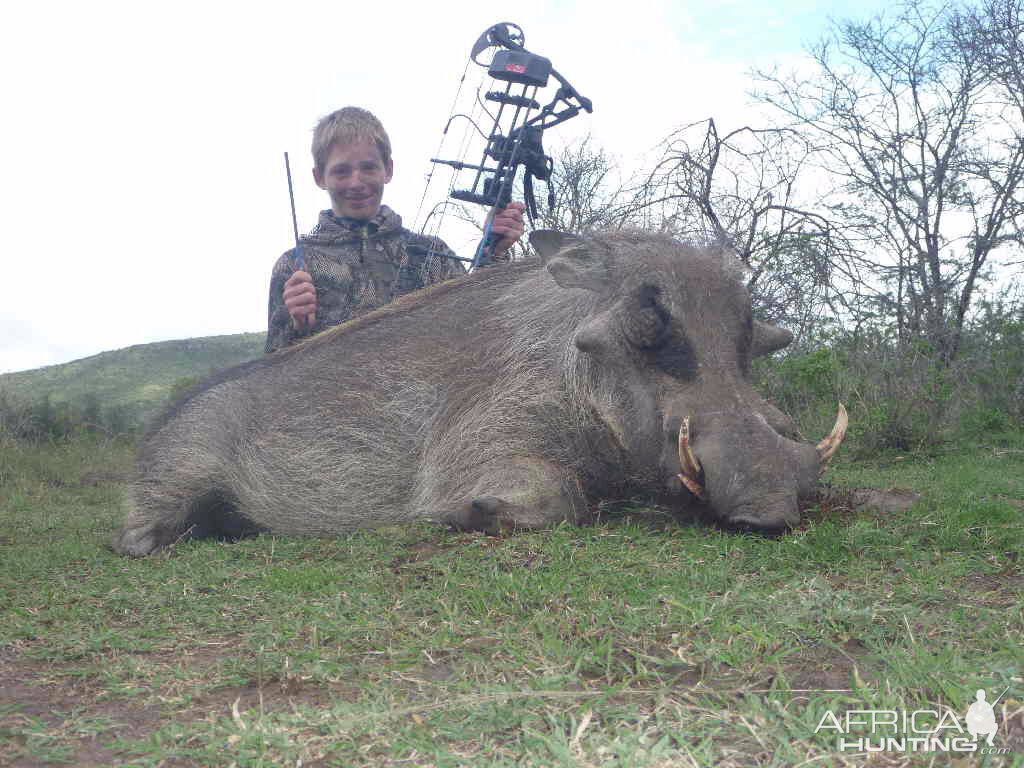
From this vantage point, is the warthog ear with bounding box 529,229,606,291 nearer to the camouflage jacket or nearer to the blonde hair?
the camouflage jacket

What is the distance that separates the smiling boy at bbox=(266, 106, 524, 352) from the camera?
5305 millimetres

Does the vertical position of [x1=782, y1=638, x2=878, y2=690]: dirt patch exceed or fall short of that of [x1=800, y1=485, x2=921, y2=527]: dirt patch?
it falls short

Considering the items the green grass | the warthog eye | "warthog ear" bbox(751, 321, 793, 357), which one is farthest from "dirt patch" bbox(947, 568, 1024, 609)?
"warthog ear" bbox(751, 321, 793, 357)

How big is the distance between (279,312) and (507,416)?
7.28 feet

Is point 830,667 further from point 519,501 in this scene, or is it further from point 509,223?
point 509,223

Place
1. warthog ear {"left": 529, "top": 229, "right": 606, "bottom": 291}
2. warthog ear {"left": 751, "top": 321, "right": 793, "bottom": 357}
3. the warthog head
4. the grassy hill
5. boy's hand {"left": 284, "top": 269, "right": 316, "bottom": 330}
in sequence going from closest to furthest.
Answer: the warthog head → warthog ear {"left": 529, "top": 229, "right": 606, "bottom": 291} → warthog ear {"left": 751, "top": 321, "right": 793, "bottom": 357} → boy's hand {"left": 284, "top": 269, "right": 316, "bottom": 330} → the grassy hill

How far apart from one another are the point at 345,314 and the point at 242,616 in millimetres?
3095

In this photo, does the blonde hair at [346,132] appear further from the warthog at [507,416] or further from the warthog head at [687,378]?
the warthog head at [687,378]

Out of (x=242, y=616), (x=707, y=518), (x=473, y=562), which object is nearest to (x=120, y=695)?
(x=242, y=616)

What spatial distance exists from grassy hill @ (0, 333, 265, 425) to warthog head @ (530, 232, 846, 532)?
53.2 feet

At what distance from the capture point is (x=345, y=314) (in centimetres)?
530

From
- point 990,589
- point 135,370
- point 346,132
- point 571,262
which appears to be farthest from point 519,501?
point 135,370

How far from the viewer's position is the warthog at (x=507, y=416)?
A: 3.12 meters

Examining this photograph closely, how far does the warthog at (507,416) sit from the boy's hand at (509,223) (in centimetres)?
83
